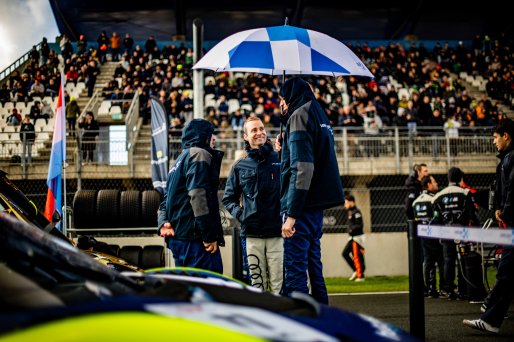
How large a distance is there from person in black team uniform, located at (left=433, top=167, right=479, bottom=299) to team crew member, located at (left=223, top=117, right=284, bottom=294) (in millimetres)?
4432

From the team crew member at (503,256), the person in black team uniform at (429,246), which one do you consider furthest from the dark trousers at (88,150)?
the team crew member at (503,256)

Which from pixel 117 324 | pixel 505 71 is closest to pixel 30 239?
pixel 117 324

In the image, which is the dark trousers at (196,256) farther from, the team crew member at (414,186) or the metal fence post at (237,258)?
the team crew member at (414,186)

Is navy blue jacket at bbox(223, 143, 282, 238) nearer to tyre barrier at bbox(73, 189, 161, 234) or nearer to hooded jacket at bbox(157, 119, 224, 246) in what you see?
hooded jacket at bbox(157, 119, 224, 246)

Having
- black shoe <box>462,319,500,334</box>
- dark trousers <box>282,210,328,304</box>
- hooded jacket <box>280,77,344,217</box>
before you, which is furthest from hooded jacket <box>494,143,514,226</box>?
dark trousers <box>282,210,328,304</box>

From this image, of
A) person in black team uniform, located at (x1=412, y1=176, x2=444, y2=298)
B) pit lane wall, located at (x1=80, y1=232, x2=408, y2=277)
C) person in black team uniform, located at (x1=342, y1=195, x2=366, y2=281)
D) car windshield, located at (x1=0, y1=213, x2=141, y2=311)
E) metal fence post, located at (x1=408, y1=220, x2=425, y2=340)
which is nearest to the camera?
car windshield, located at (x1=0, y1=213, x2=141, y2=311)

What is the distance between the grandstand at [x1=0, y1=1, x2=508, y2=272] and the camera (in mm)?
17797

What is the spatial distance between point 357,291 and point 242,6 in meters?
30.3

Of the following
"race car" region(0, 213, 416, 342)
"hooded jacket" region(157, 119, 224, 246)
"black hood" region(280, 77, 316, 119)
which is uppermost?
"black hood" region(280, 77, 316, 119)

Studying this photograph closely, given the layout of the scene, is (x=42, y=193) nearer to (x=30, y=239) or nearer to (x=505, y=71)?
(x=30, y=239)

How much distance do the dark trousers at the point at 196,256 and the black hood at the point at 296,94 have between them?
1371 millimetres

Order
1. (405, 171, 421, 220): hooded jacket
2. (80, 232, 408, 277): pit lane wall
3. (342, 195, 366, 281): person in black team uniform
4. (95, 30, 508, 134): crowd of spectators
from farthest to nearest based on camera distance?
(95, 30, 508, 134): crowd of spectators
(80, 232, 408, 277): pit lane wall
(342, 195, 366, 281): person in black team uniform
(405, 171, 421, 220): hooded jacket

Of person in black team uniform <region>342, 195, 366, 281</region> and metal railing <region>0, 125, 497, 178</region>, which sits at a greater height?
metal railing <region>0, 125, 497, 178</region>

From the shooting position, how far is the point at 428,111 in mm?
22422
